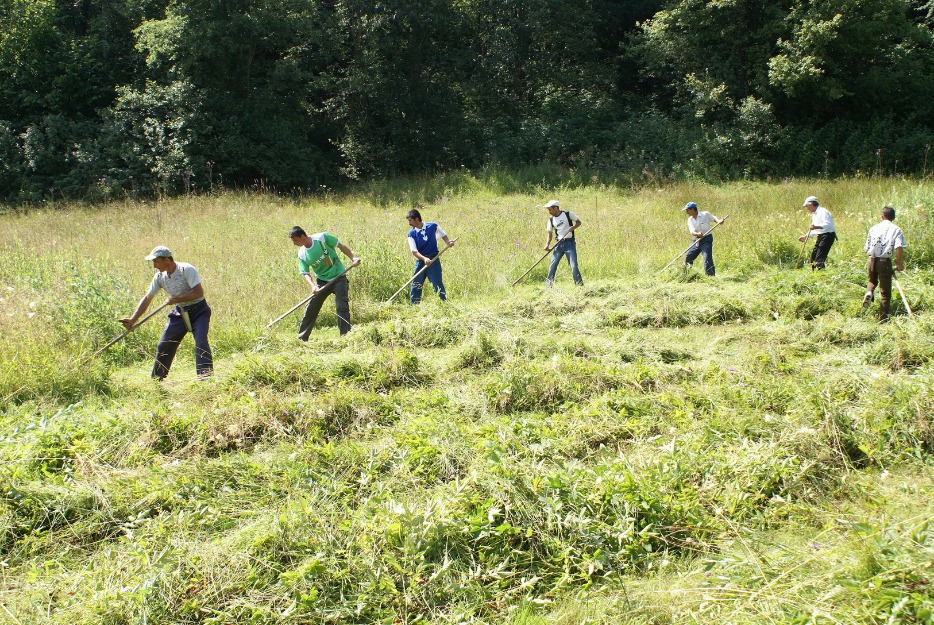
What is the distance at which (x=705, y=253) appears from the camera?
33.0ft

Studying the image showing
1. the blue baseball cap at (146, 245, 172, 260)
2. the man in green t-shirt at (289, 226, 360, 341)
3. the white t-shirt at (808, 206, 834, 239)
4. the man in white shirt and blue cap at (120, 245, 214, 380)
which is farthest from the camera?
the white t-shirt at (808, 206, 834, 239)

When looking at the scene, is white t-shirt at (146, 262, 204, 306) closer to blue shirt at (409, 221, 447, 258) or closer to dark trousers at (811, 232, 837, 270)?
blue shirt at (409, 221, 447, 258)

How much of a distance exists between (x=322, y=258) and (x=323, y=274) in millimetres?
205

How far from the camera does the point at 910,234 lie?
9672mm

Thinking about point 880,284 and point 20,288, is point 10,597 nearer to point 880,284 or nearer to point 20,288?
point 20,288

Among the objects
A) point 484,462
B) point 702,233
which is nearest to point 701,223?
point 702,233

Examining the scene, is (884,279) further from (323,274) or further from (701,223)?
(323,274)

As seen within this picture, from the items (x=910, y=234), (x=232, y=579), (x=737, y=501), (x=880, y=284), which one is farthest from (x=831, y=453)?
(x=910, y=234)

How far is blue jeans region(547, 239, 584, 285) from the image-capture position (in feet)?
31.3

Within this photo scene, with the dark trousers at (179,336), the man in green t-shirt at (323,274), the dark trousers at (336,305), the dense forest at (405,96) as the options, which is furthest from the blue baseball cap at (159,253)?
the dense forest at (405,96)

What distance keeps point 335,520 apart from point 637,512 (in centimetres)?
161

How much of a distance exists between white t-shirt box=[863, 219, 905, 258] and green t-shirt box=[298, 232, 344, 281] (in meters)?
5.99

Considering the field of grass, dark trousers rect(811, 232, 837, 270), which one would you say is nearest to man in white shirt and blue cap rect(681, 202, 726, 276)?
dark trousers rect(811, 232, 837, 270)

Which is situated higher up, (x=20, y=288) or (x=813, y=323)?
(x=20, y=288)
